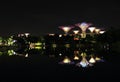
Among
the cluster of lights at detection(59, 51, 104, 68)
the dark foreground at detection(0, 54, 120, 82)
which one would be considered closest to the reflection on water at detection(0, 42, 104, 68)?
the cluster of lights at detection(59, 51, 104, 68)

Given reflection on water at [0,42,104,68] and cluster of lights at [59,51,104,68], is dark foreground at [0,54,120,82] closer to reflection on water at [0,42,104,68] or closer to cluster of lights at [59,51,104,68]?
cluster of lights at [59,51,104,68]

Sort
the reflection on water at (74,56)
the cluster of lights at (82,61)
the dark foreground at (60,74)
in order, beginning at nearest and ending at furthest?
the dark foreground at (60,74)
the cluster of lights at (82,61)
the reflection on water at (74,56)

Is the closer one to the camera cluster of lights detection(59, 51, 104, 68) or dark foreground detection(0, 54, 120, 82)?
dark foreground detection(0, 54, 120, 82)

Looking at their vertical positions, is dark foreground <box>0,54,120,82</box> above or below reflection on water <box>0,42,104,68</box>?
below

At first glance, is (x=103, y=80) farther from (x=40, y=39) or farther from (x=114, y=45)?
(x=40, y=39)

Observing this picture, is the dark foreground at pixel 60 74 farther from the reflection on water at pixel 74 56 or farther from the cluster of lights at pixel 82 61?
the reflection on water at pixel 74 56

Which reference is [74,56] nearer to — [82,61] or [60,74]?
[82,61]

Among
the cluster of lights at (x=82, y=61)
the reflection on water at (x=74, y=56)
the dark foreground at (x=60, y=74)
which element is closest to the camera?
the dark foreground at (x=60, y=74)

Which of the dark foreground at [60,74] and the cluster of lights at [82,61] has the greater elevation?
the cluster of lights at [82,61]

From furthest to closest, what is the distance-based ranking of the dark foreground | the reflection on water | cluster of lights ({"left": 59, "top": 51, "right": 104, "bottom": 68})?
the reflection on water < cluster of lights ({"left": 59, "top": 51, "right": 104, "bottom": 68}) < the dark foreground

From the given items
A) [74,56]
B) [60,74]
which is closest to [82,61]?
[74,56]

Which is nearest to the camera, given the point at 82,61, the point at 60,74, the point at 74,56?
the point at 60,74

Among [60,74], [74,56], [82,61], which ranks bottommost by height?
[60,74]

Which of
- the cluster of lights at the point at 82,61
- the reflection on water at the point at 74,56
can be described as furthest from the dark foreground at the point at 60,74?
the reflection on water at the point at 74,56
